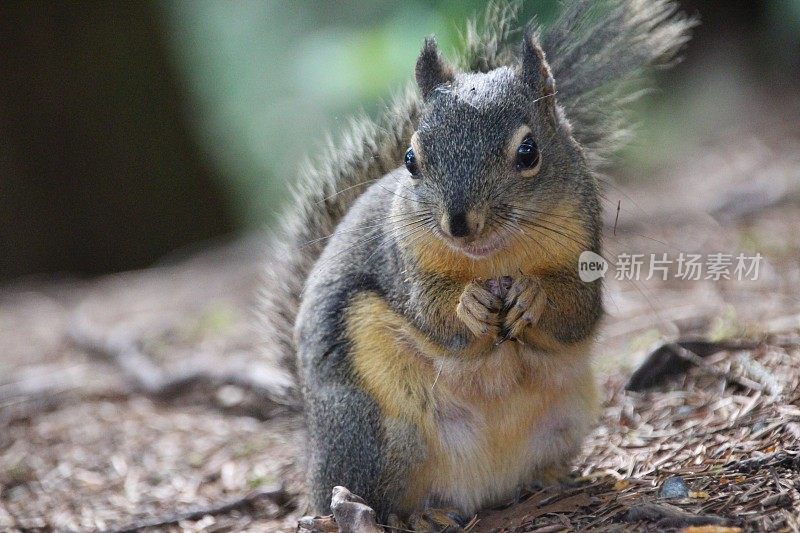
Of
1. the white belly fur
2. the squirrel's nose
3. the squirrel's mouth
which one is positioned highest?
the squirrel's nose

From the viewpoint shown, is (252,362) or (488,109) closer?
(488,109)

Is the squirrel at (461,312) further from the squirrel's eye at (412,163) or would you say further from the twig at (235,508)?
the twig at (235,508)

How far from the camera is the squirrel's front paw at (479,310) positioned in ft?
7.90

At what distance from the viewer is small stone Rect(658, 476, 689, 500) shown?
7.95ft

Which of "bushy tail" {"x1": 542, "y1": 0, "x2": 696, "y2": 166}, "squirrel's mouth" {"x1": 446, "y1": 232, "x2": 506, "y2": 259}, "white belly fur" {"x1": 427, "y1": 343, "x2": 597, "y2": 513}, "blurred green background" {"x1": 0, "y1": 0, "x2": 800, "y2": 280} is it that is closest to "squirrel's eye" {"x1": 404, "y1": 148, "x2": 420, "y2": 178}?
"squirrel's mouth" {"x1": 446, "y1": 232, "x2": 506, "y2": 259}

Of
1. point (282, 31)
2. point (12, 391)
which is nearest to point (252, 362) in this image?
point (12, 391)

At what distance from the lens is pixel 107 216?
453 inches

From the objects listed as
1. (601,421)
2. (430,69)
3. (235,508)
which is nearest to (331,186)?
(430,69)

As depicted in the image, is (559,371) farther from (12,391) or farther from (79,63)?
(79,63)

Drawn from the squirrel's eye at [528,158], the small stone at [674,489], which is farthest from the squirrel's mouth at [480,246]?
the small stone at [674,489]

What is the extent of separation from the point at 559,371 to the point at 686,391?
0.95m

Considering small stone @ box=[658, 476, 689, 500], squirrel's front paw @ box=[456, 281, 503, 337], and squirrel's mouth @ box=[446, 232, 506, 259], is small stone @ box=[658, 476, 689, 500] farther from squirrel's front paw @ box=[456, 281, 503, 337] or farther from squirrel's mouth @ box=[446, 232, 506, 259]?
squirrel's mouth @ box=[446, 232, 506, 259]

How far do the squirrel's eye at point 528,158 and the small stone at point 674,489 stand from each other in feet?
3.27

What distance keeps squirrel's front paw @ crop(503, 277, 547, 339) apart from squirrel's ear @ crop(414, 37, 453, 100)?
70 cm
